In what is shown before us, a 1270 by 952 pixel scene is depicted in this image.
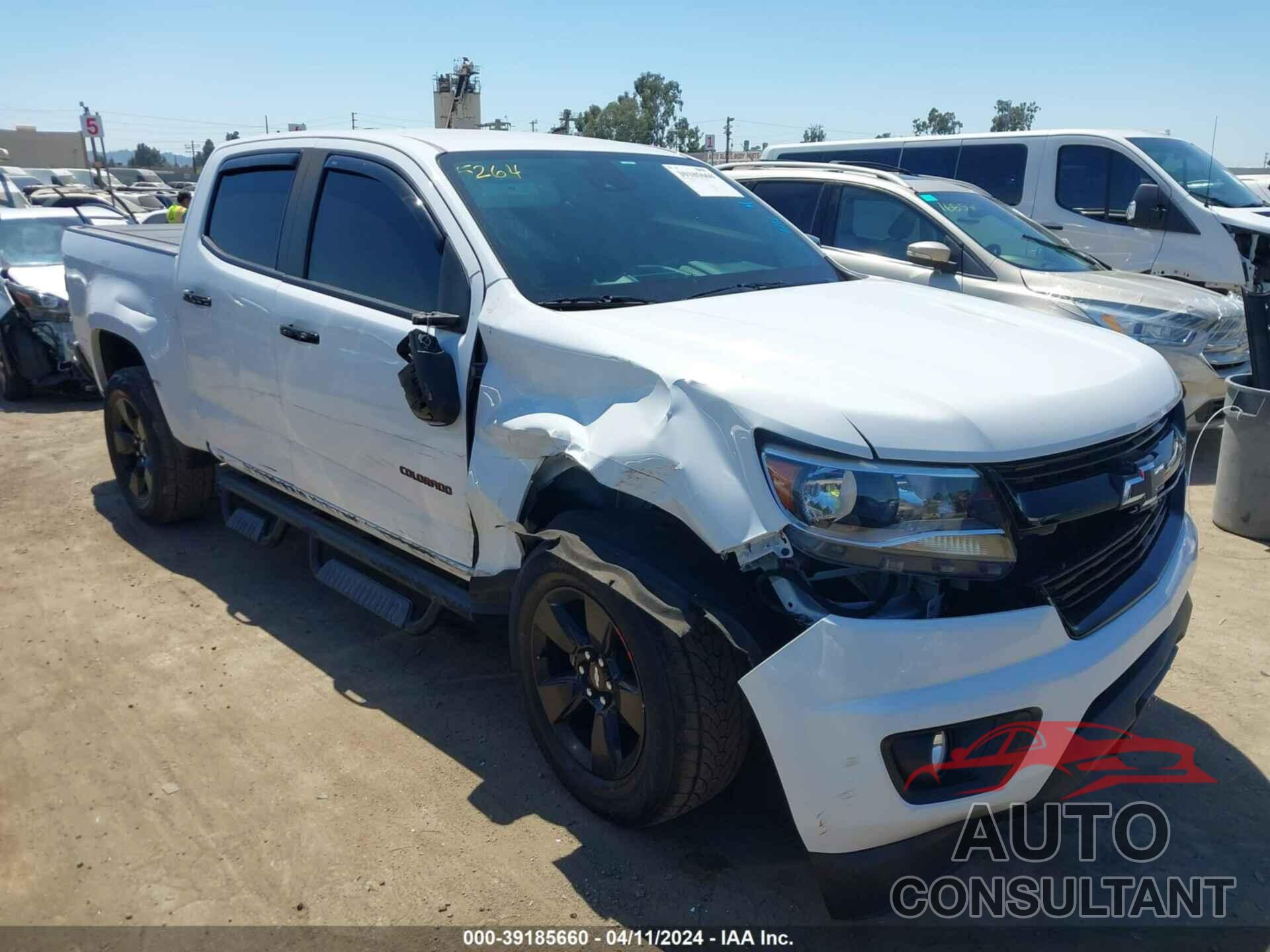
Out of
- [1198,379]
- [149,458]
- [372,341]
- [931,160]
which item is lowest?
[149,458]

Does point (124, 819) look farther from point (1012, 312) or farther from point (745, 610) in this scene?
point (1012, 312)

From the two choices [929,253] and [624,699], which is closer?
[624,699]

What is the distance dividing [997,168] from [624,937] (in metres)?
8.97

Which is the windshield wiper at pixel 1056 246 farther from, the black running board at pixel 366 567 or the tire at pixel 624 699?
the tire at pixel 624 699

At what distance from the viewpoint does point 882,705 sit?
2.17 metres

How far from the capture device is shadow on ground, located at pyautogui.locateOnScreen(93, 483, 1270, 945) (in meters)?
2.72

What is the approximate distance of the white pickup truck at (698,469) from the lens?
7.40ft

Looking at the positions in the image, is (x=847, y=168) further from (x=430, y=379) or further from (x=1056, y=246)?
(x=430, y=379)

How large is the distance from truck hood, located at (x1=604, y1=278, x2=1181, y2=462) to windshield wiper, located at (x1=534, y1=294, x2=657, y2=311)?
0.08 metres

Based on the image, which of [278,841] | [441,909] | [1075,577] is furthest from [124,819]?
[1075,577]

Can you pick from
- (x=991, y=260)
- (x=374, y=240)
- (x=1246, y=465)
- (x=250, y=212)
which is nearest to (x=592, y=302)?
(x=374, y=240)

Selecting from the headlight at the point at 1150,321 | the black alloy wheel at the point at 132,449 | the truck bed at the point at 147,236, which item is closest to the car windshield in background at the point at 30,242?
the truck bed at the point at 147,236

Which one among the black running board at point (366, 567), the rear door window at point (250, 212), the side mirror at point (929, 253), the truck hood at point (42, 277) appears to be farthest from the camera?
the truck hood at point (42, 277)

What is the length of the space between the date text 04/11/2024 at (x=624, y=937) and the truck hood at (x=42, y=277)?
850 centimetres
